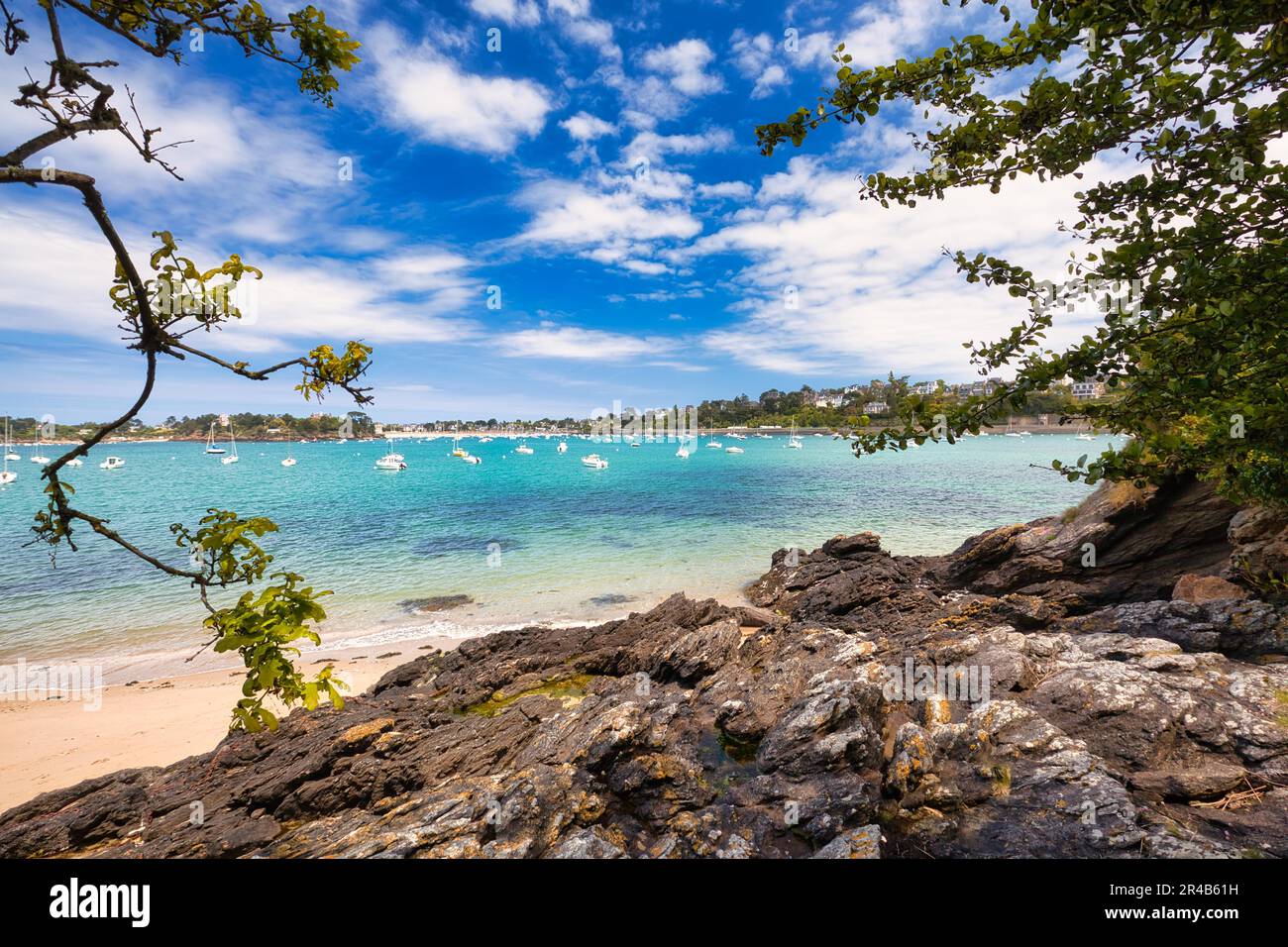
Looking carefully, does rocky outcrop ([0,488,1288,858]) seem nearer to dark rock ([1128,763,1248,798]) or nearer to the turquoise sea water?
dark rock ([1128,763,1248,798])

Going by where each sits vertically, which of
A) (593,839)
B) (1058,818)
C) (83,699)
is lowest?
(83,699)

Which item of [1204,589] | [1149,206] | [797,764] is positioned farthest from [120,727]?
[1204,589]

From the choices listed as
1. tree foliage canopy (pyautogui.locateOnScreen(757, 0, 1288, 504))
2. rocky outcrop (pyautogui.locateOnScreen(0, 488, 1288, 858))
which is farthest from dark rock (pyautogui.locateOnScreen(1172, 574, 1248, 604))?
tree foliage canopy (pyautogui.locateOnScreen(757, 0, 1288, 504))

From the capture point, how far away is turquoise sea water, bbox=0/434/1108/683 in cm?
2108

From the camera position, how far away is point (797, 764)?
7.31 meters

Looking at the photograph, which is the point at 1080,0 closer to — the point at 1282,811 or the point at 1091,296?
the point at 1091,296

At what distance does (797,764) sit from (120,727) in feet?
55.7

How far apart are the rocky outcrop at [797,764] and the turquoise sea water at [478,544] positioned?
11.0 m

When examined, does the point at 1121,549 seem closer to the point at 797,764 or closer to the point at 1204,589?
the point at 1204,589

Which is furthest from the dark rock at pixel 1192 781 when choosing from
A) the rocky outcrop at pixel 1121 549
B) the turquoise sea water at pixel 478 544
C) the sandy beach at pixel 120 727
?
the turquoise sea water at pixel 478 544

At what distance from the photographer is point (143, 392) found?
288cm

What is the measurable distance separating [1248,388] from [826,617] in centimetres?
1599

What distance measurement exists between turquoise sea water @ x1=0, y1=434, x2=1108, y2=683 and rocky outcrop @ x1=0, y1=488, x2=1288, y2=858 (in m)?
11.0
